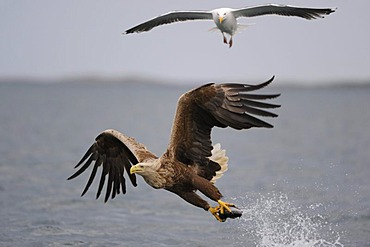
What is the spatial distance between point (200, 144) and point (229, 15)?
89.6 inches

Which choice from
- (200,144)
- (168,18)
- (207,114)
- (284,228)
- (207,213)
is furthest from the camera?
(207,213)

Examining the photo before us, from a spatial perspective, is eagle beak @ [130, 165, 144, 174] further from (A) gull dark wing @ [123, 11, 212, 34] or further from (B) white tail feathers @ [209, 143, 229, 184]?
(A) gull dark wing @ [123, 11, 212, 34]

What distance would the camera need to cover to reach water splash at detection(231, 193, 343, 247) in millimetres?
11617

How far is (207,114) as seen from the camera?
9.20 metres

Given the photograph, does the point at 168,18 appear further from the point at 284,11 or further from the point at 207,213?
the point at 207,213

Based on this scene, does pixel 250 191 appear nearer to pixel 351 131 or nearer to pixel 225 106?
pixel 225 106

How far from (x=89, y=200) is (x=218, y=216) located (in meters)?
7.54

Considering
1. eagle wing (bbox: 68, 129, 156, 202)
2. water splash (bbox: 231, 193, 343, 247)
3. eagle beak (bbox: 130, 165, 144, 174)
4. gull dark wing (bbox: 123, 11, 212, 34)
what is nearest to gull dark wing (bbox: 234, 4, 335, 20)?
gull dark wing (bbox: 123, 11, 212, 34)

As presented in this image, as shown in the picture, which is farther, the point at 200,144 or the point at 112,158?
the point at 112,158

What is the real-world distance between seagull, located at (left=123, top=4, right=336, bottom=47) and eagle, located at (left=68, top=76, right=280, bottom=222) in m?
1.69

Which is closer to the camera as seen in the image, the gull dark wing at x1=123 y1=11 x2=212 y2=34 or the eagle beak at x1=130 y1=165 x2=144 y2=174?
the eagle beak at x1=130 y1=165 x2=144 y2=174

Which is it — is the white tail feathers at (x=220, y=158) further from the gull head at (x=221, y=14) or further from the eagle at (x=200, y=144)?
the gull head at (x=221, y=14)

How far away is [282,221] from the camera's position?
1253 centimetres

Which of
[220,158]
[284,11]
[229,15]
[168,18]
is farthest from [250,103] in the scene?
[168,18]
